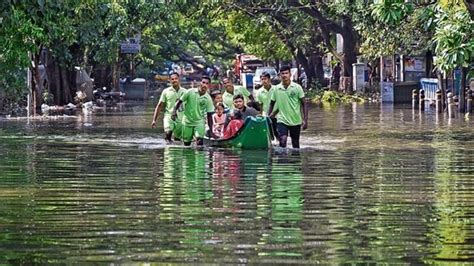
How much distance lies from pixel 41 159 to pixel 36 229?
32.7 feet

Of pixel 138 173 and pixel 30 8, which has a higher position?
pixel 30 8

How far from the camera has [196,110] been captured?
75.8ft

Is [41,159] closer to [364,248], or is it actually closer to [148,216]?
[148,216]

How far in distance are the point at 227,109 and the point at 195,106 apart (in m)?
1.49

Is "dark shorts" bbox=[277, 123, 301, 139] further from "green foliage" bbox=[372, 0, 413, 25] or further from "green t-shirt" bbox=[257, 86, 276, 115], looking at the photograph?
"green foliage" bbox=[372, 0, 413, 25]

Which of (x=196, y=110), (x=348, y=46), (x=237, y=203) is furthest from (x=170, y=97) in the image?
(x=348, y=46)

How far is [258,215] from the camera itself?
12.0 meters

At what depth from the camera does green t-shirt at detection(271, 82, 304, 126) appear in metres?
21.4

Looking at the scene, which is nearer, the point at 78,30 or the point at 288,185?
the point at 288,185

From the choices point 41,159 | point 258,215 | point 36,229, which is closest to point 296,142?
point 41,159

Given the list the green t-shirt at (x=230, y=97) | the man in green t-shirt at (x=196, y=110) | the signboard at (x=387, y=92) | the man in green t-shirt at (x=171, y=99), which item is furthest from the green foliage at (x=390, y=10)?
the signboard at (x=387, y=92)

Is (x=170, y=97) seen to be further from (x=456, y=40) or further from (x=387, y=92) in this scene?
(x=387, y=92)

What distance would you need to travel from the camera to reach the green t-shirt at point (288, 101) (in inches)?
842

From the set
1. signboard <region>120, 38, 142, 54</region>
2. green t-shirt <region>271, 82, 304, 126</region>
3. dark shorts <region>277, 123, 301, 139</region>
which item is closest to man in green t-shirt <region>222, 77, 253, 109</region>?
dark shorts <region>277, 123, 301, 139</region>
